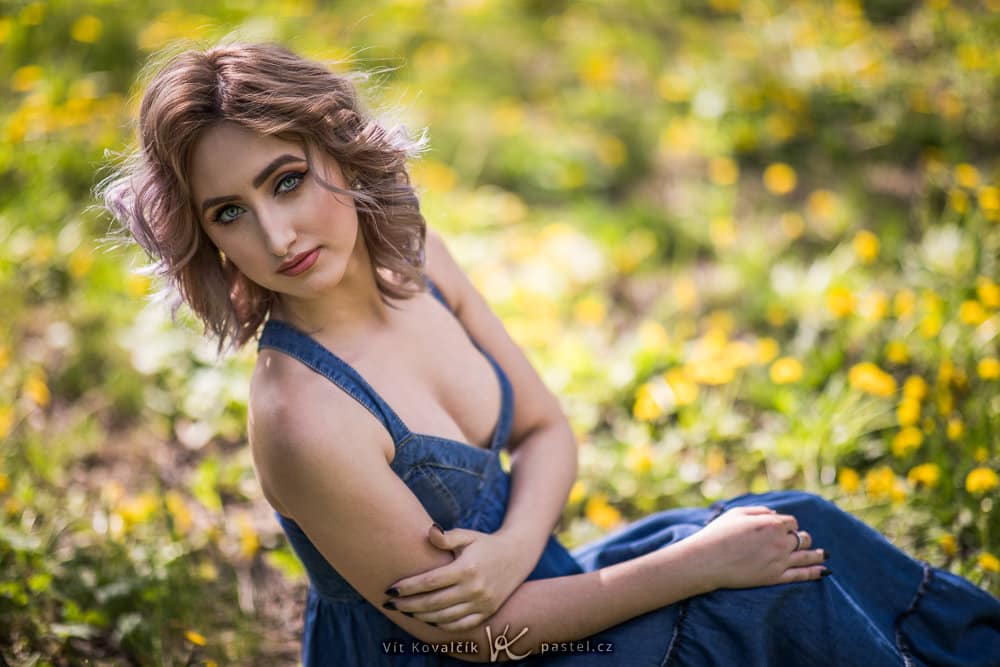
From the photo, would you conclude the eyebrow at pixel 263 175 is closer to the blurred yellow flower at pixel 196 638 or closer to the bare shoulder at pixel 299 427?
the bare shoulder at pixel 299 427

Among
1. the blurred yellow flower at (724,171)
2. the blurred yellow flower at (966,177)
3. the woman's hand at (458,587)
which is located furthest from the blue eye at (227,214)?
the blurred yellow flower at (966,177)

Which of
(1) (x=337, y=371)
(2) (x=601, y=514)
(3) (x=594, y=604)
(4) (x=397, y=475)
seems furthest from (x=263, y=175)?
(2) (x=601, y=514)

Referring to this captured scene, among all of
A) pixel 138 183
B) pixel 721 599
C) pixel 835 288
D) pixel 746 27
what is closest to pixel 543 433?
pixel 721 599

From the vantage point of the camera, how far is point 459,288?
6.30 feet

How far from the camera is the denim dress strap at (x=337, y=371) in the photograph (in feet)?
4.98

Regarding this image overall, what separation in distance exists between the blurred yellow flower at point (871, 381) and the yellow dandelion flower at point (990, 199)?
2.65ft

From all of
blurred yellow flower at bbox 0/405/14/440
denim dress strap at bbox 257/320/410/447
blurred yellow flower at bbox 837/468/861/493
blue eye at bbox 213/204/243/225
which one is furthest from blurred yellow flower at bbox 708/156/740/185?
blurred yellow flower at bbox 0/405/14/440

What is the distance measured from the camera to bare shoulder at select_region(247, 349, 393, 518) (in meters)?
1.41

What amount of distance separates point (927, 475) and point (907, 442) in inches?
4.5

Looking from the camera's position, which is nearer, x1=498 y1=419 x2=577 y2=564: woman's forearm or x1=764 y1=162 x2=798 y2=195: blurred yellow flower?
x1=498 y1=419 x2=577 y2=564: woman's forearm

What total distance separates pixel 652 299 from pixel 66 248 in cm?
213

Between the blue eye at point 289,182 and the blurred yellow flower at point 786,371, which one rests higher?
the blue eye at point 289,182

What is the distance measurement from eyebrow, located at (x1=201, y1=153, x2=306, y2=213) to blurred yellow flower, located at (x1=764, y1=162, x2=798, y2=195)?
2397 mm

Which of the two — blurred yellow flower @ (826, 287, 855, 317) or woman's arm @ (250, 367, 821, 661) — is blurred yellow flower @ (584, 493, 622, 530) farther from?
blurred yellow flower @ (826, 287, 855, 317)
